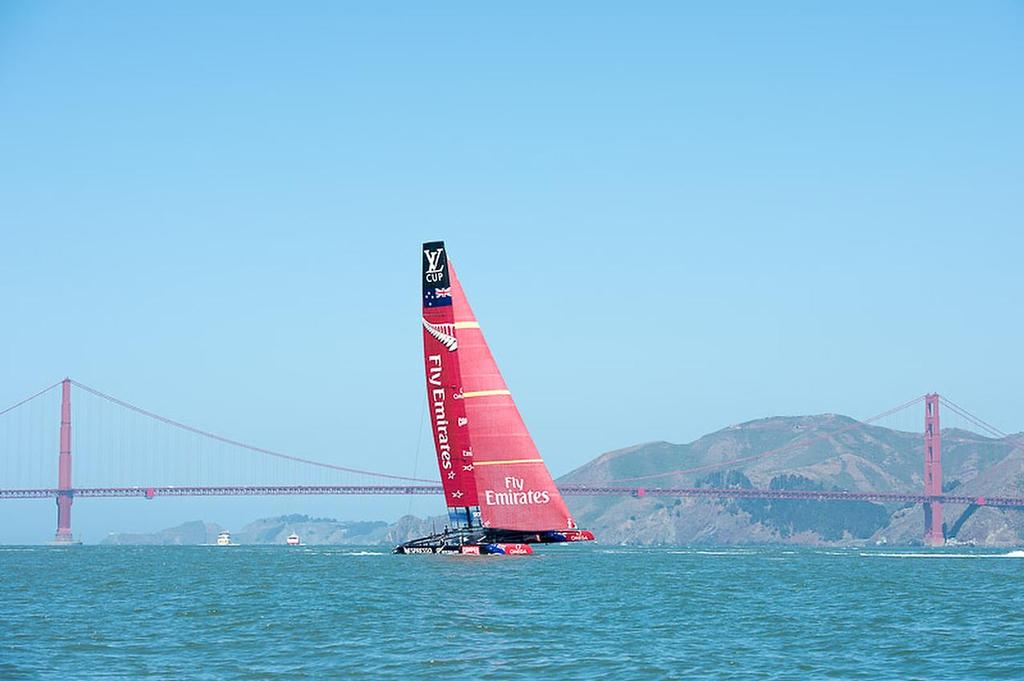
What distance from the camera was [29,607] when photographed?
39.4 metres

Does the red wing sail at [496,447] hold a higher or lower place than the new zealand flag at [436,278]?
lower

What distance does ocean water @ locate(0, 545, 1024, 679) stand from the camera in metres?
25.9

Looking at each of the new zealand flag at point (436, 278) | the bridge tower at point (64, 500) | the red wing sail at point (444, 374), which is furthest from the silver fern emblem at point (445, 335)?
the bridge tower at point (64, 500)

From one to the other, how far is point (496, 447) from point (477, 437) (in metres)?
0.83

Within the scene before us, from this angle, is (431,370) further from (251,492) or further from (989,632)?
(251,492)

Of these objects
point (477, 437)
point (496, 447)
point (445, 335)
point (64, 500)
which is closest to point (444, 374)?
point (445, 335)

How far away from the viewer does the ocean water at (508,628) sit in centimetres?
2586

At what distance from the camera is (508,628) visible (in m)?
31.8

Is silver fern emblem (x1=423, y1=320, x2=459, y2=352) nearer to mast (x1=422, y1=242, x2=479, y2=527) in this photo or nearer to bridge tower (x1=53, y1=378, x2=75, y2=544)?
mast (x1=422, y1=242, x2=479, y2=527)

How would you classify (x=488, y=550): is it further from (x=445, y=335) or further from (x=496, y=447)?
(x=445, y=335)

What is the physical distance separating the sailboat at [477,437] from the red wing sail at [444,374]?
39mm

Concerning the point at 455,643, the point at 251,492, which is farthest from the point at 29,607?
the point at 251,492

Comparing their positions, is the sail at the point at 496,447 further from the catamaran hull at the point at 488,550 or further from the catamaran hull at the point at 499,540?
the catamaran hull at the point at 488,550

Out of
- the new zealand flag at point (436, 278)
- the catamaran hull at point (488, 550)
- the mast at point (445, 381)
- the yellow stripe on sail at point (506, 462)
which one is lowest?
the catamaran hull at point (488, 550)
